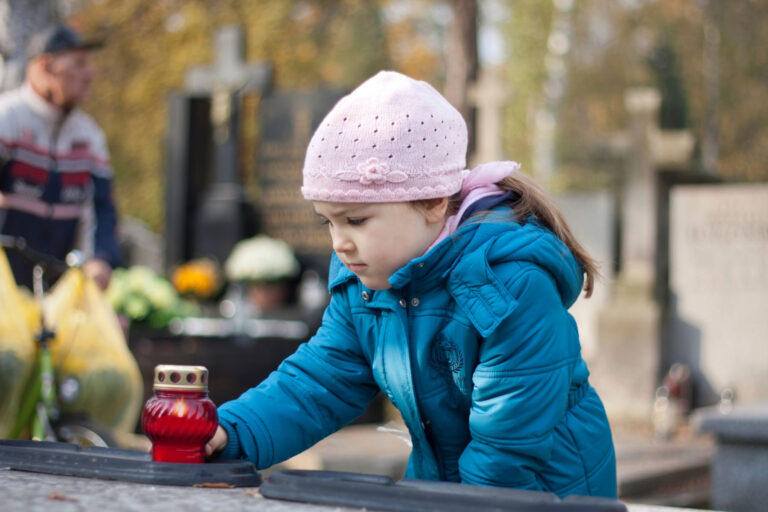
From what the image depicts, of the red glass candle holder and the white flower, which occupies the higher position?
the white flower

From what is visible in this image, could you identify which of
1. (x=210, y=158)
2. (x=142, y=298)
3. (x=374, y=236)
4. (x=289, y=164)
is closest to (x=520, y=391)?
(x=374, y=236)

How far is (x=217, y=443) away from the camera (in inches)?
84.7

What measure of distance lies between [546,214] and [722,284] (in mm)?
8201

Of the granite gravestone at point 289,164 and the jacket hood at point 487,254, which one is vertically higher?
the granite gravestone at point 289,164

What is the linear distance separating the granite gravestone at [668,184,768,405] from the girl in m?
8.08

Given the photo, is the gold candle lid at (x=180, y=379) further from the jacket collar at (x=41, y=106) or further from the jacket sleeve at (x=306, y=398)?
the jacket collar at (x=41, y=106)

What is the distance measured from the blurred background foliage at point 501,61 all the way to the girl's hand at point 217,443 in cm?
1908

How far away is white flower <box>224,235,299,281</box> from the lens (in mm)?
10477

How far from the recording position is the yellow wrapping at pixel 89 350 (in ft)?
13.2

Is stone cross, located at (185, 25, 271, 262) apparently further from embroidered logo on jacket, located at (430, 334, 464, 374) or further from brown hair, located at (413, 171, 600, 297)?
embroidered logo on jacket, located at (430, 334, 464, 374)

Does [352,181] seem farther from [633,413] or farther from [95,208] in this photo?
[633,413]

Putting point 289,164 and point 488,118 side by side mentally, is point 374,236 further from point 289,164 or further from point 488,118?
point 488,118

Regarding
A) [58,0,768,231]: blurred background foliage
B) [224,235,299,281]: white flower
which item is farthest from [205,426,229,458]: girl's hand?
[58,0,768,231]: blurred background foliage

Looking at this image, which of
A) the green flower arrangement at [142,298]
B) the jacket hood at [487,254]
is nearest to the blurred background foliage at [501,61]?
the green flower arrangement at [142,298]
